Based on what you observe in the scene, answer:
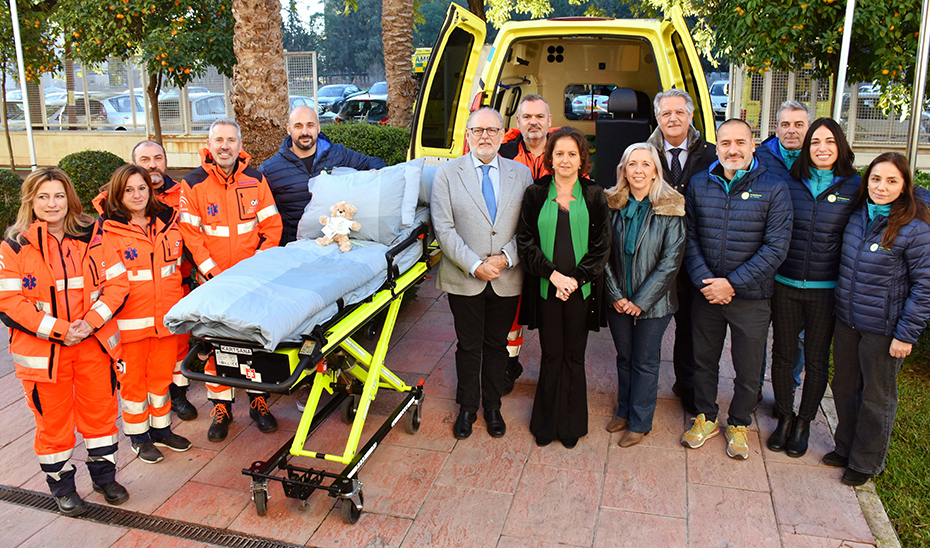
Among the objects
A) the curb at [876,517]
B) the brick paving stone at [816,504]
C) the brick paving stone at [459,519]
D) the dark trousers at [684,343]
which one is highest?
the dark trousers at [684,343]

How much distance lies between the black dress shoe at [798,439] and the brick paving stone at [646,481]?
611mm

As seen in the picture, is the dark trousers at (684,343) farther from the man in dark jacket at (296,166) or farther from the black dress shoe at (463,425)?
the man in dark jacket at (296,166)

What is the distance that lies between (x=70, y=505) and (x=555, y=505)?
2.44 meters

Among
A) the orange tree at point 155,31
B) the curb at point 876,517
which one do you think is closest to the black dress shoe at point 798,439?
the curb at point 876,517

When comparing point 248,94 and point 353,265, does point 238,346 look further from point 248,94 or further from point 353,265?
point 248,94

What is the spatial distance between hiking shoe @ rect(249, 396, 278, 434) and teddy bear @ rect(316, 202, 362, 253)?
4.18 feet

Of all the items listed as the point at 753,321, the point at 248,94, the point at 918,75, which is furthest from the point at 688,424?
the point at 248,94

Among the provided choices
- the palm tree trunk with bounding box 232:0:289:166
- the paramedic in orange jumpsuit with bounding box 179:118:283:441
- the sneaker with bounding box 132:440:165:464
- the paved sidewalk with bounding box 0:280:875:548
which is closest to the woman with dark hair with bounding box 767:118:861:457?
the paved sidewalk with bounding box 0:280:875:548

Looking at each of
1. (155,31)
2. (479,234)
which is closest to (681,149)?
(479,234)

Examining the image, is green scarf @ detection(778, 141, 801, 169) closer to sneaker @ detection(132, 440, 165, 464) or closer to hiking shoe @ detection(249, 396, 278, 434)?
hiking shoe @ detection(249, 396, 278, 434)

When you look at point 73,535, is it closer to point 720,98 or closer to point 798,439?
point 798,439

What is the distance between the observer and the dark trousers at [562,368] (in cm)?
394

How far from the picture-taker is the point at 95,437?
3.53 m

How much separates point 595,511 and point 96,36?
35.3 ft
